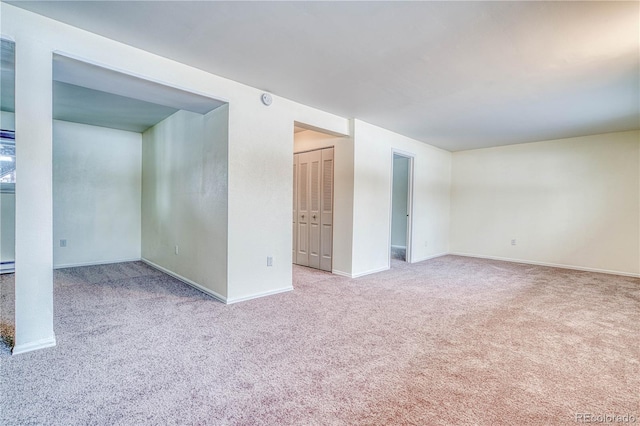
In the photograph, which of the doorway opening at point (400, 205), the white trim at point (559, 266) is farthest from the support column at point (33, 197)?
the white trim at point (559, 266)

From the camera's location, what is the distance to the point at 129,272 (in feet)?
15.3

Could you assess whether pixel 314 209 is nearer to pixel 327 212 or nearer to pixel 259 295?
pixel 327 212

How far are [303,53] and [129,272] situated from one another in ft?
13.7

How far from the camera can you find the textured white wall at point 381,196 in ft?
15.3

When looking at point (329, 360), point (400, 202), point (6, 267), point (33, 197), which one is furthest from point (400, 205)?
point (6, 267)

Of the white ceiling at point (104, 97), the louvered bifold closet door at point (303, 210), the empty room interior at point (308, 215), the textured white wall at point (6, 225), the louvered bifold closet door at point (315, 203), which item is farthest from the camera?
the louvered bifold closet door at point (303, 210)

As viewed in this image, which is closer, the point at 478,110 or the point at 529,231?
the point at 478,110

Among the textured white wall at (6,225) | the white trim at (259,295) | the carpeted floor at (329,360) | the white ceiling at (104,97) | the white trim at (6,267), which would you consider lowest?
the carpeted floor at (329,360)

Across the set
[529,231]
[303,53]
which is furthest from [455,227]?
[303,53]

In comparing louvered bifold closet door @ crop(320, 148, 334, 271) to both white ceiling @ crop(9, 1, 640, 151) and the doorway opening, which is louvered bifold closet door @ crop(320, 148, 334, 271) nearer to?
white ceiling @ crop(9, 1, 640, 151)

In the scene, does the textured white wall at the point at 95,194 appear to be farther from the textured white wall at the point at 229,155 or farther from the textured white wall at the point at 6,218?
the textured white wall at the point at 229,155

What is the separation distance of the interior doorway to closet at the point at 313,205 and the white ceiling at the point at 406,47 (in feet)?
4.10

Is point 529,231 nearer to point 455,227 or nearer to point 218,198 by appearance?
point 455,227

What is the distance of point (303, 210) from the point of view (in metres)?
5.46
